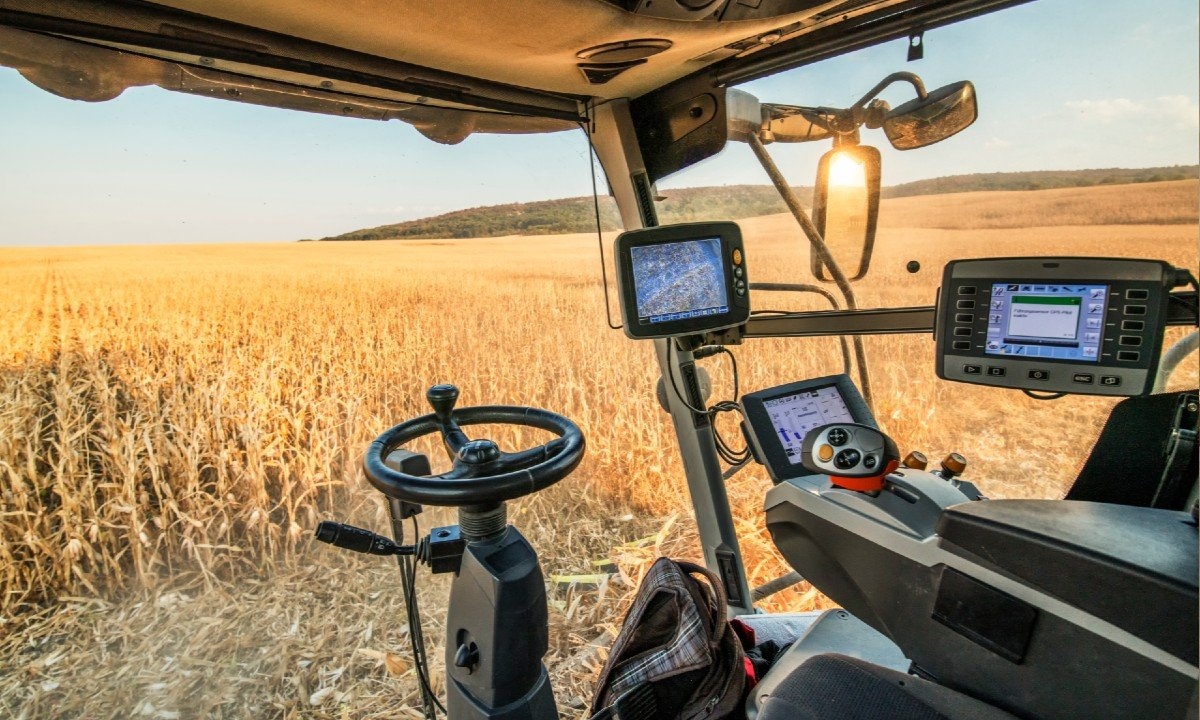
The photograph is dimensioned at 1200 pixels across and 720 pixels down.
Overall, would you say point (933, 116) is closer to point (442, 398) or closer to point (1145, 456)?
point (1145, 456)

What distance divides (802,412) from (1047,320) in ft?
2.54

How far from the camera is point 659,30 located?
168 centimetres

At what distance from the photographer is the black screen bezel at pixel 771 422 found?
1989mm

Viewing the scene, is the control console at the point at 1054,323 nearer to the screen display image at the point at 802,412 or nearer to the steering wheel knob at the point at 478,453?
the screen display image at the point at 802,412

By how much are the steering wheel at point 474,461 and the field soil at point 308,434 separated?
1380mm

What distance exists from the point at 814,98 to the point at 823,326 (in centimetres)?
82

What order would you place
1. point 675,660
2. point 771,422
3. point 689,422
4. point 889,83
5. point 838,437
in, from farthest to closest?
point 689,422 < point 771,422 < point 889,83 < point 675,660 < point 838,437

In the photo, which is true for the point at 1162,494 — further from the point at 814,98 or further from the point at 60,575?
the point at 60,575

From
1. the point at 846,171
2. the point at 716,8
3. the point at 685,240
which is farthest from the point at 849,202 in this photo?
the point at 716,8

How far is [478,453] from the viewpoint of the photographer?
1288mm

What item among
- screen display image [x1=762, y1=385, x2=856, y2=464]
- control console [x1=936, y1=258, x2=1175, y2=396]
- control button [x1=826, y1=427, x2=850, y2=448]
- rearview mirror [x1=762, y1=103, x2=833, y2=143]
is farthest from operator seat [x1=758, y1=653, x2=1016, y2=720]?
rearview mirror [x1=762, y1=103, x2=833, y2=143]

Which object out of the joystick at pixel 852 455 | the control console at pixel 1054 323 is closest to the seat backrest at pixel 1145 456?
the control console at pixel 1054 323

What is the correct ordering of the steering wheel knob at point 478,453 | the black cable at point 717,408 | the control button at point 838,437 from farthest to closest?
the black cable at point 717,408
the control button at point 838,437
the steering wheel knob at point 478,453

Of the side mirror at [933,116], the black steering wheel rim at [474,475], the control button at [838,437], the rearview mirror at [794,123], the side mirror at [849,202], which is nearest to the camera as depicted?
the black steering wheel rim at [474,475]
